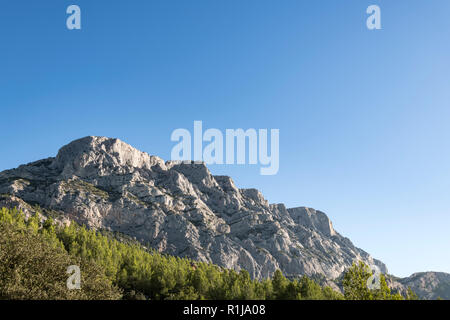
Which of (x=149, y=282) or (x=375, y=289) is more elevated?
(x=375, y=289)

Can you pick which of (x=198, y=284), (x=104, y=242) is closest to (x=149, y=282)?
(x=198, y=284)

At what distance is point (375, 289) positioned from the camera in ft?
177

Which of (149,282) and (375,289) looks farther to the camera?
(149,282)
